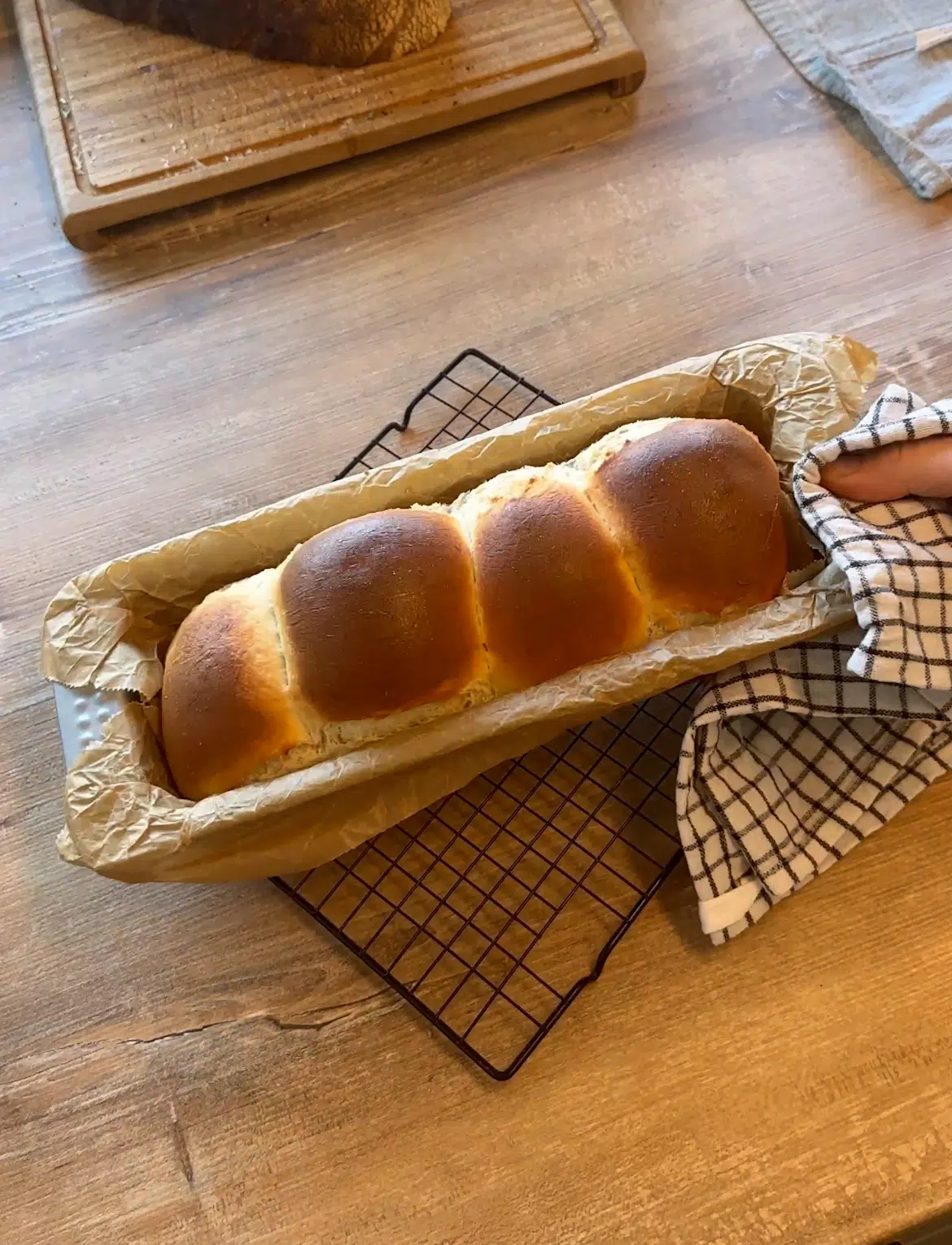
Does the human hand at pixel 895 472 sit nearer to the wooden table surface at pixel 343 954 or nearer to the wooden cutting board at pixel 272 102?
the wooden table surface at pixel 343 954

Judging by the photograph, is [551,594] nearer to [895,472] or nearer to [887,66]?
[895,472]

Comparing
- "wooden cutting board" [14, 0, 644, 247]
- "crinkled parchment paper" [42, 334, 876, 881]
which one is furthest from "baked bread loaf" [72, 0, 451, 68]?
"crinkled parchment paper" [42, 334, 876, 881]

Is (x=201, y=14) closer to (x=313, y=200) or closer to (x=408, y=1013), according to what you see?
(x=313, y=200)

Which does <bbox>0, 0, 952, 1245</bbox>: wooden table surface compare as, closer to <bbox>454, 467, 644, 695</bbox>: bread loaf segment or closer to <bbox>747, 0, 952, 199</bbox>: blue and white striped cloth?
<bbox>747, 0, 952, 199</bbox>: blue and white striped cloth

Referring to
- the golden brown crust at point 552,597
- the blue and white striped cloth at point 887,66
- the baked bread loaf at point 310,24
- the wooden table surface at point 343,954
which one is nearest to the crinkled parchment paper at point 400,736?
the golden brown crust at point 552,597

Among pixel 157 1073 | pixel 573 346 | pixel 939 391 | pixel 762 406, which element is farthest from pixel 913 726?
pixel 157 1073
